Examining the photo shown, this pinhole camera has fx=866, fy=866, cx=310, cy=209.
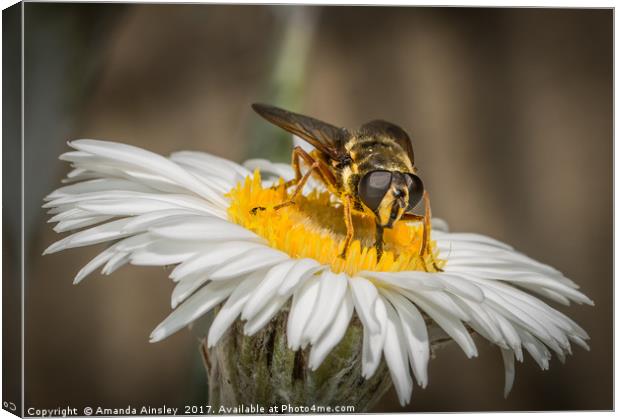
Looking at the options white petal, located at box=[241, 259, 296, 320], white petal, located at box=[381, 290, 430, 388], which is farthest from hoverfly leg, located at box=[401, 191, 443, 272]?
white petal, located at box=[241, 259, 296, 320]

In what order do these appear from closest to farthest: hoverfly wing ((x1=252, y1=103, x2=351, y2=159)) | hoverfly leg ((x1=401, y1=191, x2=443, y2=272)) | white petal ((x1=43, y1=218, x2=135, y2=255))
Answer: white petal ((x1=43, y1=218, x2=135, y2=255))
hoverfly leg ((x1=401, y1=191, x2=443, y2=272))
hoverfly wing ((x1=252, y1=103, x2=351, y2=159))

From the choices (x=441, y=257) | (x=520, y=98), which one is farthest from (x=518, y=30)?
(x=441, y=257)

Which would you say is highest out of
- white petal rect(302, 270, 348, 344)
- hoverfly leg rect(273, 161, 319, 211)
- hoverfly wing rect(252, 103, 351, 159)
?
hoverfly wing rect(252, 103, 351, 159)

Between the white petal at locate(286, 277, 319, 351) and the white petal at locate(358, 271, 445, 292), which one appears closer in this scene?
the white petal at locate(286, 277, 319, 351)

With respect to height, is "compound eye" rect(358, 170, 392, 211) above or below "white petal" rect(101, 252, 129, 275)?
above

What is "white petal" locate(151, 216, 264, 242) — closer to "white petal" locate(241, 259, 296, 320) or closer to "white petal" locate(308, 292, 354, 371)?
"white petal" locate(241, 259, 296, 320)

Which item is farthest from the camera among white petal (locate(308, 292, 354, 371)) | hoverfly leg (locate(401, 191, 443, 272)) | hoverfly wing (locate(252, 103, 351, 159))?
hoverfly wing (locate(252, 103, 351, 159))

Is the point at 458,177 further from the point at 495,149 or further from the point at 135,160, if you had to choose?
the point at 135,160

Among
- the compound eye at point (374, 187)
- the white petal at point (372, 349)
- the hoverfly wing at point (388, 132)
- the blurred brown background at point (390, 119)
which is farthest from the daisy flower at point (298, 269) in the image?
the blurred brown background at point (390, 119)
